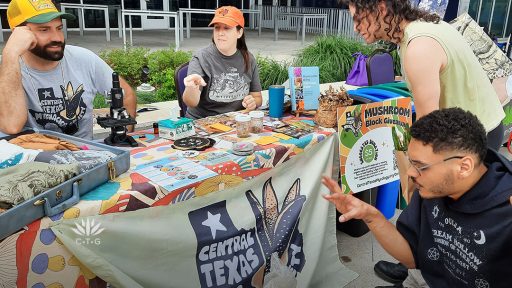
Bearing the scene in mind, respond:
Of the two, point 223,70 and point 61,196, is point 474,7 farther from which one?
point 61,196

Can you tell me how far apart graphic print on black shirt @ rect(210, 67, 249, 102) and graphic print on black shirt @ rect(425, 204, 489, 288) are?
1.88 meters

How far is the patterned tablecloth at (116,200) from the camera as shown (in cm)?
139

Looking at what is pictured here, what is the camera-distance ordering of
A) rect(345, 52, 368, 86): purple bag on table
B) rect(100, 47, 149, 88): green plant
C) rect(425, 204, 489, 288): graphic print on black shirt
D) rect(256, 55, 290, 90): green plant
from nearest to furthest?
rect(425, 204, 489, 288): graphic print on black shirt, rect(345, 52, 368, 86): purple bag on table, rect(100, 47, 149, 88): green plant, rect(256, 55, 290, 90): green plant

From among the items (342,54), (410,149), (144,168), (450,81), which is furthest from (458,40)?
(342,54)

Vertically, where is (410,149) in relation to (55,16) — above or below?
below

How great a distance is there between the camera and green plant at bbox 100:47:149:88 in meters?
6.22

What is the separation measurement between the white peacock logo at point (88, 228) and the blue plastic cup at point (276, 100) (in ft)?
5.09

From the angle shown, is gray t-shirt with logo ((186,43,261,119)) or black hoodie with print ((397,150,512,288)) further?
gray t-shirt with logo ((186,43,261,119))

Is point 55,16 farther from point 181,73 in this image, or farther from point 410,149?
point 410,149

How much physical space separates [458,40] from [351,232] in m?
1.78

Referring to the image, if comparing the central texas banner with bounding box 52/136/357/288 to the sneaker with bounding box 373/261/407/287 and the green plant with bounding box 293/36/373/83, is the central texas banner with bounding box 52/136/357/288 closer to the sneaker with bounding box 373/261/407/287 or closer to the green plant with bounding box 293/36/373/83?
the sneaker with bounding box 373/261/407/287

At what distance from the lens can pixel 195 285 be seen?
1881 mm

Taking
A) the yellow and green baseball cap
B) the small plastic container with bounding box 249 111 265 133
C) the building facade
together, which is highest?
the building facade

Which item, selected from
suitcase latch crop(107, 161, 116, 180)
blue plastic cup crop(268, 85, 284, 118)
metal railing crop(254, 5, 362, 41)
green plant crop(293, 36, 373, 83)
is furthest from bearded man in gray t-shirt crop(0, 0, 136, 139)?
metal railing crop(254, 5, 362, 41)
